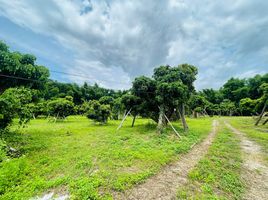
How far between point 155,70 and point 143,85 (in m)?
2.17

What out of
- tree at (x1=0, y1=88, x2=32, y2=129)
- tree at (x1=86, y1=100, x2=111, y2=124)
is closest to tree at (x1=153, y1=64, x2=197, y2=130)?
tree at (x1=86, y1=100, x2=111, y2=124)

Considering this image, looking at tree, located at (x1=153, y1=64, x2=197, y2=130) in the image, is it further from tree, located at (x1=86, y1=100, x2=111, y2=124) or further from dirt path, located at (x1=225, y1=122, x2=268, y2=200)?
tree, located at (x1=86, y1=100, x2=111, y2=124)

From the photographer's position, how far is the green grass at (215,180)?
13.2 feet

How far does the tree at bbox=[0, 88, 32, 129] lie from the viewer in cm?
723

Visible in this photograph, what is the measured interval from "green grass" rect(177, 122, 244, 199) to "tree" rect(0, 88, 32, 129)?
8.64 metres

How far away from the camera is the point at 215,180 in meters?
4.81

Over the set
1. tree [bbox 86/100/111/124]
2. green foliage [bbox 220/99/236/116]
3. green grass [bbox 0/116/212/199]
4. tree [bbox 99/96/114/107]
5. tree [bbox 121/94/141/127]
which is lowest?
→ green grass [bbox 0/116/212/199]

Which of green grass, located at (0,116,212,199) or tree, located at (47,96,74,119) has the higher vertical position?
tree, located at (47,96,74,119)

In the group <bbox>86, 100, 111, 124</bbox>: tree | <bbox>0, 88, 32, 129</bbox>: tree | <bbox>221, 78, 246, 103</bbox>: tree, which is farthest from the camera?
<bbox>221, 78, 246, 103</bbox>: tree

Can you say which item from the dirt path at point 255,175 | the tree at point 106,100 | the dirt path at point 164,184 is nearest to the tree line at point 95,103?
the dirt path at point 255,175

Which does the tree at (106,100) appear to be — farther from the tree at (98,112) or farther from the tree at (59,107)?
the tree at (98,112)

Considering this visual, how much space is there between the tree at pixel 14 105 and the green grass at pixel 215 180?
28.3ft

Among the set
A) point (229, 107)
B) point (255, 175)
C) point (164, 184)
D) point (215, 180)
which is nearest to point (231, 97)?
point (229, 107)

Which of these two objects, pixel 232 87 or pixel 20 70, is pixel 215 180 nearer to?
pixel 20 70
